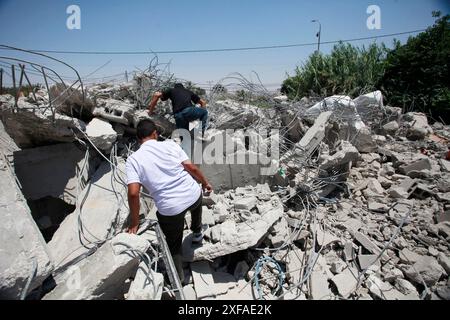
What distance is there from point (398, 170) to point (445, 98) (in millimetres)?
8262

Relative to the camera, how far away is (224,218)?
10.9ft

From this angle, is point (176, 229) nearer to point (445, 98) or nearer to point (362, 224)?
point (362, 224)

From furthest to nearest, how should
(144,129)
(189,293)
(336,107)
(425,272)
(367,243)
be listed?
(336,107) → (367,243) → (425,272) → (189,293) → (144,129)

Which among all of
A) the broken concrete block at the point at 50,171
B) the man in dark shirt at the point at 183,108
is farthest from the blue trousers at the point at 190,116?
the broken concrete block at the point at 50,171

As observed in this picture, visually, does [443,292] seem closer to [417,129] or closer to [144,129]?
[144,129]

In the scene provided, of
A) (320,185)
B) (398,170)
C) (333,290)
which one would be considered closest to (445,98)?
(398,170)

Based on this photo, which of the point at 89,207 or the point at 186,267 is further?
the point at 89,207

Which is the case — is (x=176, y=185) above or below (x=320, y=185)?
above

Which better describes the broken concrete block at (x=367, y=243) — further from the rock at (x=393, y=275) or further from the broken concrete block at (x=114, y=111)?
the broken concrete block at (x=114, y=111)

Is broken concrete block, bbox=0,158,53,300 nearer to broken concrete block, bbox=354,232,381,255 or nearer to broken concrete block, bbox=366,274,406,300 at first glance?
broken concrete block, bbox=366,274,406,300

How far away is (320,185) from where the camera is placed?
174 inches

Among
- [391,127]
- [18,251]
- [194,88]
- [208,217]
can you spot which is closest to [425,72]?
[391,127]

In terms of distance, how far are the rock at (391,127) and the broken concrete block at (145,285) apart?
7.00 meters

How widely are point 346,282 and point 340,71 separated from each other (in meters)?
14.2
